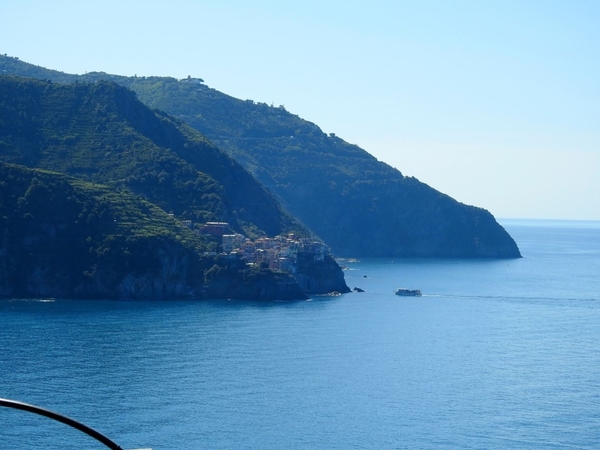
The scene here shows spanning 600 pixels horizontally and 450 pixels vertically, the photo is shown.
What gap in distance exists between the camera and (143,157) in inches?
4424

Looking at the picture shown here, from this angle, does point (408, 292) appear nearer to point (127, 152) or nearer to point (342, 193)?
point (127, 152)

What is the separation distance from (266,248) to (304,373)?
48231 mm

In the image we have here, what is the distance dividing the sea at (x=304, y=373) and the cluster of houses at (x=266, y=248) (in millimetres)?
7220

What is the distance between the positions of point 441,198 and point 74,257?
3967 inches

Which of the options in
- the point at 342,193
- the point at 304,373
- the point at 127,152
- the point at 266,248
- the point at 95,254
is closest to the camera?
the point at 304,373

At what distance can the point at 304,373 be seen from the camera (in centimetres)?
5297

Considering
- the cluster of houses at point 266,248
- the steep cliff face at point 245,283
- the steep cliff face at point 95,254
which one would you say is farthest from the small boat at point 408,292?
the steep cliff face at point 245,283

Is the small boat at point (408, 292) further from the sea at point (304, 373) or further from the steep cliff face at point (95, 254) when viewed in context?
the steep cliff face at point (95, 254)

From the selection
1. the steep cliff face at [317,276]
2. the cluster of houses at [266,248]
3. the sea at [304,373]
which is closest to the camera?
the sea at [304,373]

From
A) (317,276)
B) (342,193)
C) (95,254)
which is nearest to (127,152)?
(95,254)

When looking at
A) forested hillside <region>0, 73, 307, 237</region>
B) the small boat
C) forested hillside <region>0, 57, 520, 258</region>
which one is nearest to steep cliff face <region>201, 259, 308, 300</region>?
the small boat

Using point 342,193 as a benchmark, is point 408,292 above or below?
below

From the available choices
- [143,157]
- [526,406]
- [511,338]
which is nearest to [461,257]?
[143,157]

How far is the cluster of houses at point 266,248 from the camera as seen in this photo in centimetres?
9731
